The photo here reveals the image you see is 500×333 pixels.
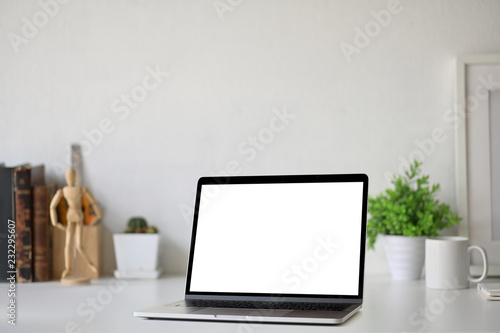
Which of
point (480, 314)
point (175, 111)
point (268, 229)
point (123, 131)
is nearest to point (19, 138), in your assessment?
point (123, 131)

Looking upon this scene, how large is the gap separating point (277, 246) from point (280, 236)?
22 mm

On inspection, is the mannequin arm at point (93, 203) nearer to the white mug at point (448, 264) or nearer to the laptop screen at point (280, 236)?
the laptop screen at point (280, 236)

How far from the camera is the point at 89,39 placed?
1671 millimetres

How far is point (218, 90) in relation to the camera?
5.32 feet

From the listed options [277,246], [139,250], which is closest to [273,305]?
[277,246]

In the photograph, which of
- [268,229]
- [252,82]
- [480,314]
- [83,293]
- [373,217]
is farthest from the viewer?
[252,82]

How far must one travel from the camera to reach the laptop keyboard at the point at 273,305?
1.09 m

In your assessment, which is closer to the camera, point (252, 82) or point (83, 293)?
point (83, 293)

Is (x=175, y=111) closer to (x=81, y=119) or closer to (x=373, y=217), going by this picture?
(x=81, y=119)

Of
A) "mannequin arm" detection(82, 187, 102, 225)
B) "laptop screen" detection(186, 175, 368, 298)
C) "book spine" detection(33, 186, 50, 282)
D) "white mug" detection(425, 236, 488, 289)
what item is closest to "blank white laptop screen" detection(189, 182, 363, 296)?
"laptop screen" detection(186, 175, 368, 298)

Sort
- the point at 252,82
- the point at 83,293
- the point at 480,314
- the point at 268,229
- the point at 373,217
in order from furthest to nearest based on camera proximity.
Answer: the point at 252,82 < the point at 373,217 < the point at 83,293 < the point at 268,229 < the point at 480,314

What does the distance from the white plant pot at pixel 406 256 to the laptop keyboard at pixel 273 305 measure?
0.39 metres

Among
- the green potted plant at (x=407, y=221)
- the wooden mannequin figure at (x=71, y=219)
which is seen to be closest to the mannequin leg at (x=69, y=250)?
the wooden mannequin figure at (x=71, y=219)

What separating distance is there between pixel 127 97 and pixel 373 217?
72 cm
